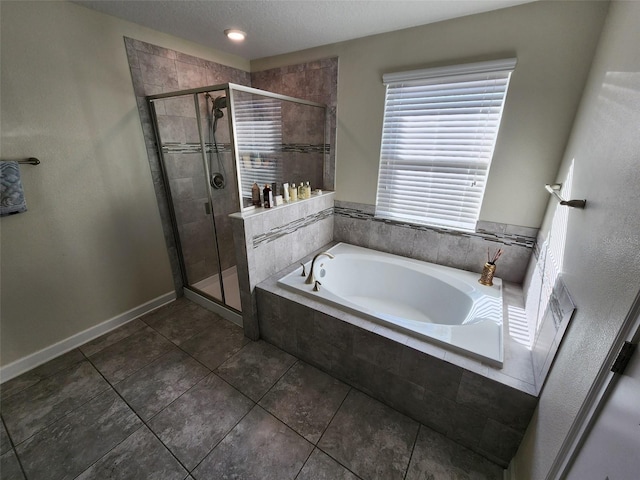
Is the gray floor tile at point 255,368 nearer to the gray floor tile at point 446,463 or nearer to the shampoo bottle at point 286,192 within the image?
the gray floor tile at point 446,463

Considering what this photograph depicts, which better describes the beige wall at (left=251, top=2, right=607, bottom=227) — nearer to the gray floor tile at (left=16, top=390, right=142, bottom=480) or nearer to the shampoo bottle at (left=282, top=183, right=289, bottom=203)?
the shampoo bottle at (left=282, top=183, right=289, bottom=203)

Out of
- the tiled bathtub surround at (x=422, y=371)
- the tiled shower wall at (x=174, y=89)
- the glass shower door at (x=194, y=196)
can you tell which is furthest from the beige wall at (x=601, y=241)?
the tiled shower wall at (x=174, y=89)

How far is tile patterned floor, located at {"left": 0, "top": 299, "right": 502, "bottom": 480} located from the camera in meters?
1.33

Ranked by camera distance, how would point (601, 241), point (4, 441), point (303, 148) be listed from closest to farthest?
point (601, 241) < point (4, 441) < point (303, 148)

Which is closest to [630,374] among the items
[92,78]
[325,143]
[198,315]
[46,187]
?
[325,143]

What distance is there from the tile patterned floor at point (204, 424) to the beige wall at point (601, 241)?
0.63 metres

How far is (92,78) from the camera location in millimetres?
1847

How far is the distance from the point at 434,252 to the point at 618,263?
1.53 metres

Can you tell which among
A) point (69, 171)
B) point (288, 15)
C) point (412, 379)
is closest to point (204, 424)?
point (412, 379)

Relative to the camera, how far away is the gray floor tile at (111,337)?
2052 mm

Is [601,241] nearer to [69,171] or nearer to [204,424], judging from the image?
[204,424]

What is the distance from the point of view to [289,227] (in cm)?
227

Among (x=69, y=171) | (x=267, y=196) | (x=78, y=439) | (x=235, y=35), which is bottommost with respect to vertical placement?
(x=78, y=439)

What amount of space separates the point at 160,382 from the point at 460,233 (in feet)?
8.19
